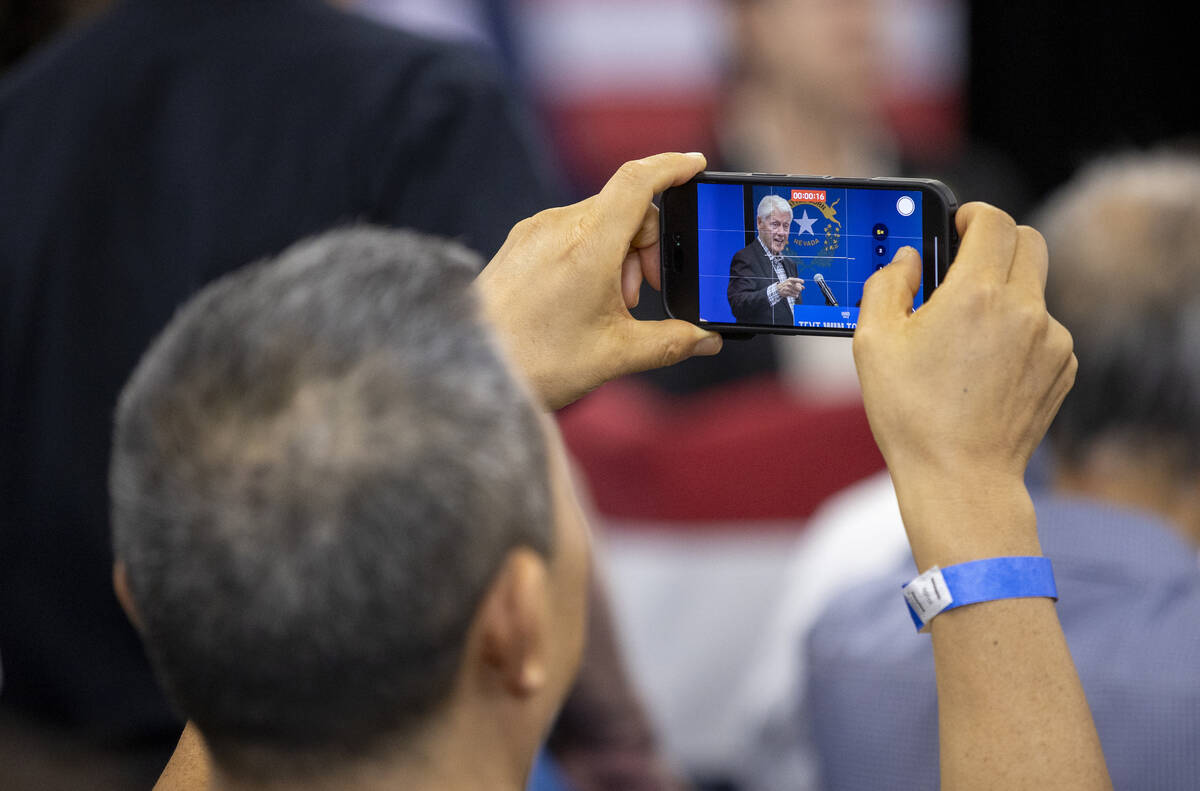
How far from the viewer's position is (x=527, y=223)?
1109 mm

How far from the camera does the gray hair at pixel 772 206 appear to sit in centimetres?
108

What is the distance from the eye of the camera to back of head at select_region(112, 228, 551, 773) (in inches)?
28.4

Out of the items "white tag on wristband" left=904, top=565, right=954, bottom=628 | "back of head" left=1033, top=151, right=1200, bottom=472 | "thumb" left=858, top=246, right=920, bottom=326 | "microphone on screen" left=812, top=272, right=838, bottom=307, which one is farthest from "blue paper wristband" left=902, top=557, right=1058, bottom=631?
"back of head" left=1033, top=151, right=1200, bottom=472

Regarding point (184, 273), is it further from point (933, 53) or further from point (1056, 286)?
point (933, 53)

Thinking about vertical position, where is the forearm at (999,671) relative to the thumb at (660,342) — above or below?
below

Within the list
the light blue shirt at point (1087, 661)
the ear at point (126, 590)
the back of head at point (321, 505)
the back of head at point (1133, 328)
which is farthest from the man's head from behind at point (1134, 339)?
the ear at point (126, 590)

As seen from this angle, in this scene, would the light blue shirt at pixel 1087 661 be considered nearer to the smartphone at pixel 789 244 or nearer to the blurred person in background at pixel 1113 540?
the blurred person in background at pixel 1113 540

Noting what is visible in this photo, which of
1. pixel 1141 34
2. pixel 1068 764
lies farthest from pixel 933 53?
pixel 1068 764

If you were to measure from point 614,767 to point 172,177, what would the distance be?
853 millimetres

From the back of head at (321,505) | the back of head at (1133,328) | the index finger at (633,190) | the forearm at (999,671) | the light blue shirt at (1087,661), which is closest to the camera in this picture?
the back of head at (321,505)

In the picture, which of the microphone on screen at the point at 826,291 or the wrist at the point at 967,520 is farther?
the microphone on screen at the point at 826,291

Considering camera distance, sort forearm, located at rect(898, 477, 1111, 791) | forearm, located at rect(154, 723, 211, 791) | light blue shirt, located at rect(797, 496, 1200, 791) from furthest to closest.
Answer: light blue shirt, located at rect(797, 496, 1200, 791), forearm, located at rect(154, 723, 211, 791), forearm, located at rect(898, 477, 1111, 791)

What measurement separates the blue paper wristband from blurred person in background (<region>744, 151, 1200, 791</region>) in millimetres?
494

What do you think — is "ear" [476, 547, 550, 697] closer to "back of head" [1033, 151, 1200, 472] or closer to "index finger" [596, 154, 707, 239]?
"index finger" [596, 154, 707, 239]
